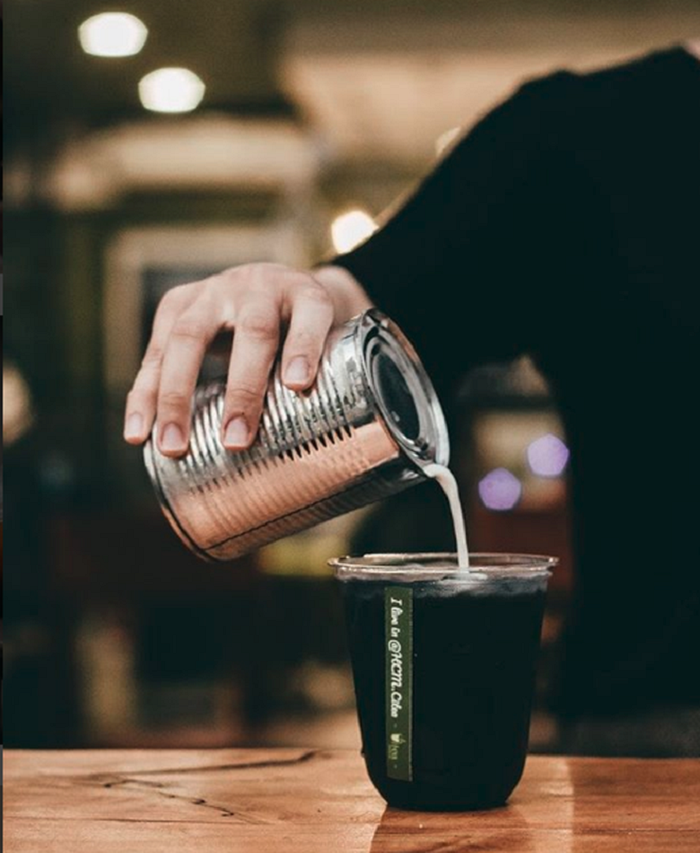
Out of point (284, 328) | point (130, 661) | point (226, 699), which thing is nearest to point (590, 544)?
point (284, 328)

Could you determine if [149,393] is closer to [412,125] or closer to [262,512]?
[262,512]

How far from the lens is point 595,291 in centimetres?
166

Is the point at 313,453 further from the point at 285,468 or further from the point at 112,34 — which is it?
the point at 112,34

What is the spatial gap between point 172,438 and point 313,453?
12 centimetres

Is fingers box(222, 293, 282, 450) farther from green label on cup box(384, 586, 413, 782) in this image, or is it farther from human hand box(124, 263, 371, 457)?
green label on cup box(384, 586, 413, 782)

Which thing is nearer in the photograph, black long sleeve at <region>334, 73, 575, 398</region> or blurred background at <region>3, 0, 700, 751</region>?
black long sleeve at <region>334, 73, 575, 398</region>

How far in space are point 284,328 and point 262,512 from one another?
18cm

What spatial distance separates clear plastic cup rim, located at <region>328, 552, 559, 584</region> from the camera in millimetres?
922

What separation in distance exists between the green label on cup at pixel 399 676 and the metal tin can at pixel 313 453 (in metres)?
0.11

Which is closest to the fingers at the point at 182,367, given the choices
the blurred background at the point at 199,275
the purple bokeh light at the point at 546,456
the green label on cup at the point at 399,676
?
the green label on cup at the point at 399,676

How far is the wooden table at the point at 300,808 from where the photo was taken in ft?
2.96

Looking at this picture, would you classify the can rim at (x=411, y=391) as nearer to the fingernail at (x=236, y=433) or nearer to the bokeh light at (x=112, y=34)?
the fingernail at (x=236, y=433)

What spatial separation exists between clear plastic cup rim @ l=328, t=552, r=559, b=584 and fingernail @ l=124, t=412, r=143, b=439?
20 cm

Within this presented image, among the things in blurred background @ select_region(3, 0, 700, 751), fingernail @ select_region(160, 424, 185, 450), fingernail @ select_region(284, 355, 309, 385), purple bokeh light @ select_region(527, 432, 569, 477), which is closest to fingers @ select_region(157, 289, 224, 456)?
fingernail @ select_region(160, 424, 185, 450)
